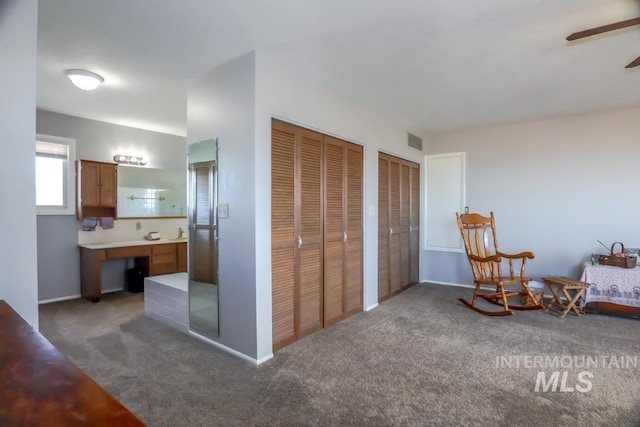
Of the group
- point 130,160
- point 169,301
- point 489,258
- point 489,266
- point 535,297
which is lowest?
point 535,297

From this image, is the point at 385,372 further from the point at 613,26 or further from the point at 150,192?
the point at 150,192

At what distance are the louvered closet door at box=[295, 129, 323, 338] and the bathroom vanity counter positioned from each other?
9.36ft

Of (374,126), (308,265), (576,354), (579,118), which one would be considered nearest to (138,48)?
(308,265)

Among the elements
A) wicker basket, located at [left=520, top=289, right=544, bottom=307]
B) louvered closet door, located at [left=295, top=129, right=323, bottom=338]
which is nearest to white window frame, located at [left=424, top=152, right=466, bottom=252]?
wicker basket, located at [left=520, top=289, right=544, bottom=307]

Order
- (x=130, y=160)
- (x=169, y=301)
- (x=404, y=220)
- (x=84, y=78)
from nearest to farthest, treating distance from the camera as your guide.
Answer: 1. (x=84, y=78)
2. (x=169, y=301)
3. (x=404, y=220)
4. (x=130, y=160)

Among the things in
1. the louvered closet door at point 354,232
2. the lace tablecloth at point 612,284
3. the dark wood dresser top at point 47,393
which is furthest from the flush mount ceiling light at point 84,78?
the lace tablecloth at point 612,284

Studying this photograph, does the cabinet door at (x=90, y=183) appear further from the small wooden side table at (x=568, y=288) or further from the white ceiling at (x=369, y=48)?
the small wooden side table at (x=568, y=288)

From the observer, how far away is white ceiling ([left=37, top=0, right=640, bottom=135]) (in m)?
2.06

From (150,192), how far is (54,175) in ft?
4.05

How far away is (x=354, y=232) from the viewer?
3.75 meters

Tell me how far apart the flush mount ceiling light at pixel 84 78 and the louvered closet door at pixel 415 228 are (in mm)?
4145

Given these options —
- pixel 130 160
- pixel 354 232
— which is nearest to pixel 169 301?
pixel 354 232

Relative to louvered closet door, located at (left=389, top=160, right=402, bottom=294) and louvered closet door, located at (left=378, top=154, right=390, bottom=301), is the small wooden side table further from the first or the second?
louvered closet door, located at (left=378, top=154, right=390, bottom=301)

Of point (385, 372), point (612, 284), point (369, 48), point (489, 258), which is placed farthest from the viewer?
point (489, 258)
